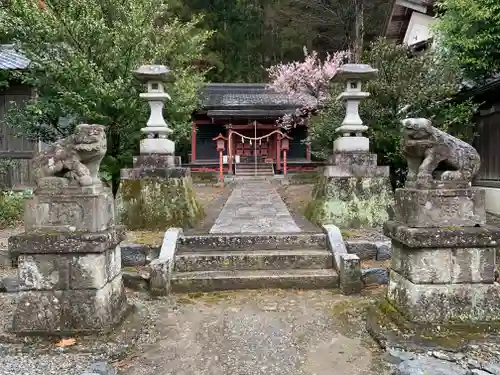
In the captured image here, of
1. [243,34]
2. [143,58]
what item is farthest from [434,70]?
[243,34]

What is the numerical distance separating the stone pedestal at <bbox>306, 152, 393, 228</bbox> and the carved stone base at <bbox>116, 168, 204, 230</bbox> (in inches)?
98.7

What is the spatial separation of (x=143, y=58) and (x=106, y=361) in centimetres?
728

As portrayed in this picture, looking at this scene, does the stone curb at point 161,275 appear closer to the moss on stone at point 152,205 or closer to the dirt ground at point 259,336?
the dirt ground at point 259,336

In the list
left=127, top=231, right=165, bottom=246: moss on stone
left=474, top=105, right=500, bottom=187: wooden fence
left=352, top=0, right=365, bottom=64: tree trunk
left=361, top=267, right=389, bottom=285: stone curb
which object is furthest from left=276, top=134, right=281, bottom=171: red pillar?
left=361, top=267, right=389, bottom=285: stone curb

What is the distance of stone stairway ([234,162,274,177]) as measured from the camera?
2292 cm

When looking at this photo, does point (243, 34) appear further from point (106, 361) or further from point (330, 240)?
point (106, 361)

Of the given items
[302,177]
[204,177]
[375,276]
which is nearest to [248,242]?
[375,276]

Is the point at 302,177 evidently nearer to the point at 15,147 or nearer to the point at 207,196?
the point at 207,196

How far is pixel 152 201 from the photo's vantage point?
7.25 meters

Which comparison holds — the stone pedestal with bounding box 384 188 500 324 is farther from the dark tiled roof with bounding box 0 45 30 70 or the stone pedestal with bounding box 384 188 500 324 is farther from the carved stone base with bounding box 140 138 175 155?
the dark tiled roof with bounding box 0 45 30 70

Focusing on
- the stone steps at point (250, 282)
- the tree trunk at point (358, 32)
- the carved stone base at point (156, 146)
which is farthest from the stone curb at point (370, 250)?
the tree trunk at point (358, 32)

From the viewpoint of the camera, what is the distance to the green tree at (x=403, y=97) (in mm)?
9469

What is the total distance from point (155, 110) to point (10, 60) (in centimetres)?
733

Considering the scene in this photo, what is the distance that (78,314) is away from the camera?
3.73m
